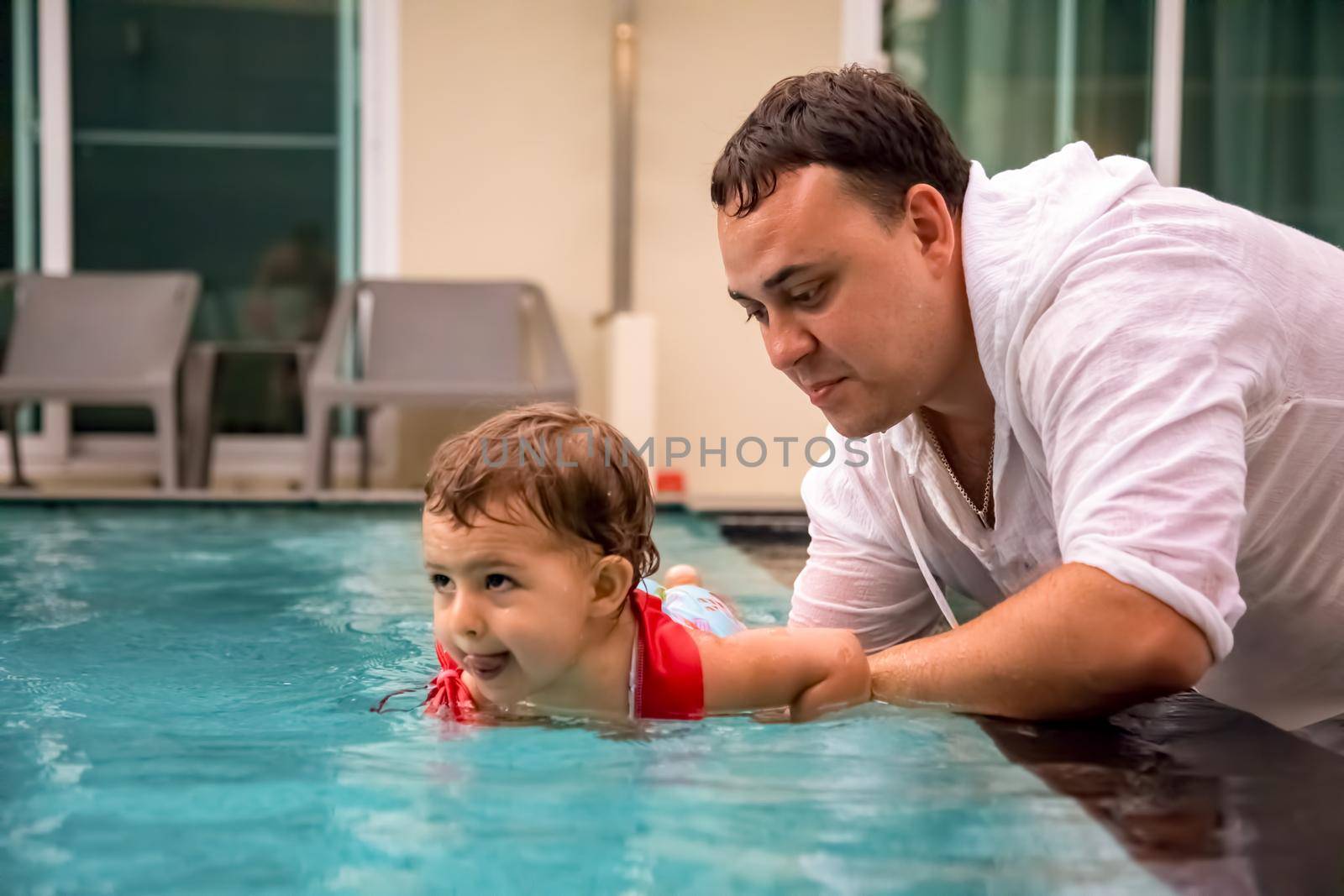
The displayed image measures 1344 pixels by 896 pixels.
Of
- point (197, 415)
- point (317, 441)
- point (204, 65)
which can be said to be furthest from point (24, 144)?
point (317, 441)

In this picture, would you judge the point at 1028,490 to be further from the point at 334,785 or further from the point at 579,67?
the point at 579,67

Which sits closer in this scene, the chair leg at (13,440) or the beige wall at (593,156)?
the chair leg at (13,440)

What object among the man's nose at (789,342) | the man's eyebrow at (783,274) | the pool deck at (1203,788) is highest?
the man's eyebrow at (783,274)

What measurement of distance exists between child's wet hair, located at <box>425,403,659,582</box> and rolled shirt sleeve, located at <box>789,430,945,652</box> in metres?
0.43

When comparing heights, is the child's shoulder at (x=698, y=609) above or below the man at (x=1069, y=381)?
below

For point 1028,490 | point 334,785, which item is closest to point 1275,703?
point 1028,490

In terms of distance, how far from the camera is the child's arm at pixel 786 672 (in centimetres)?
156

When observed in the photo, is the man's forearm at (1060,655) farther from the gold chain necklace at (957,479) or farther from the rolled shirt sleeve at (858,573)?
the rolled shirt sleeve at (858,573)

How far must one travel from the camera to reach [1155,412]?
4.31 feet

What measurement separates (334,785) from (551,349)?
4466mm

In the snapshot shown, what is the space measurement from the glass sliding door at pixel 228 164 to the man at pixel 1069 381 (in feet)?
16.5

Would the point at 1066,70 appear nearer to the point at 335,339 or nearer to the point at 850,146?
the point at 335,339

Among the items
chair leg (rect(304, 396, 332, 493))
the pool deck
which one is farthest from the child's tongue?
chair leg (rect(304, 396, 332, 493))

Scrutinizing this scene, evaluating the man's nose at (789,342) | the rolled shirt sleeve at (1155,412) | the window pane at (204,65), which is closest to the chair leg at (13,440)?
the window pane at (204,65)
